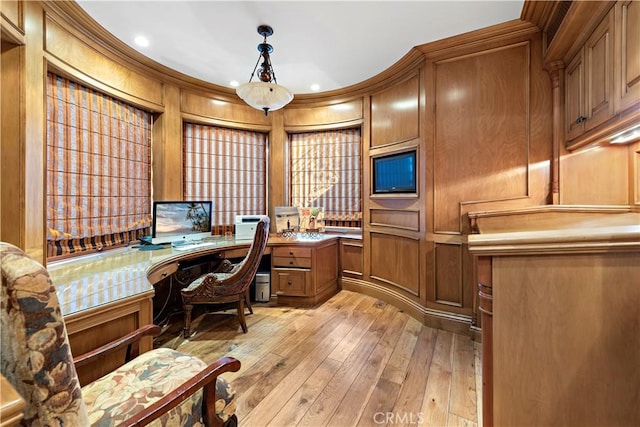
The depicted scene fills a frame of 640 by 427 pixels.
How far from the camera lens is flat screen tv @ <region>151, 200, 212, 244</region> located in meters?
2.74

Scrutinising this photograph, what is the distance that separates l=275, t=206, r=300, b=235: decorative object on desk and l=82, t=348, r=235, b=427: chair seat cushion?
2452 mm

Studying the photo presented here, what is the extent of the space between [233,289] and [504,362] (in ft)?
6.88

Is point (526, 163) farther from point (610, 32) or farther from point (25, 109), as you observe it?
point (25, 109)

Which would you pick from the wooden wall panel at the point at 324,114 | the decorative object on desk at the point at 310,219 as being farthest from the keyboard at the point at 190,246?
the wooden wall panel at the point at 324,114

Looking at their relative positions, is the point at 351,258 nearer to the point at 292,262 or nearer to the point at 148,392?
the point at 292,262

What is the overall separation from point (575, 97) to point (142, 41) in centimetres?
352

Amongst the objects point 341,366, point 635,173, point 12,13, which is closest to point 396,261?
point 341,366

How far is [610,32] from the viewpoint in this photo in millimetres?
1528

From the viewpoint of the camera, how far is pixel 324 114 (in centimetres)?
383

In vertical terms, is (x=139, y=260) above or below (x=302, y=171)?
below

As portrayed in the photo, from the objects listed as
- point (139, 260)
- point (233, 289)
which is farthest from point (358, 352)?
point (139, 260)

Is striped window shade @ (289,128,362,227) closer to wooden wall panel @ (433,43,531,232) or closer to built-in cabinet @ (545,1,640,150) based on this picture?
wooden wall panel @ (433,43,531,232)

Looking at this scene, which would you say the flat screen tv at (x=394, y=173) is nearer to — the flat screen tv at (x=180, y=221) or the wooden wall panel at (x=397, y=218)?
the wooden wall panel at (x=397, y=218)

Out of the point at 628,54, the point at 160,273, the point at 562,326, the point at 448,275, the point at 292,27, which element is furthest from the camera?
the point at 448,275
